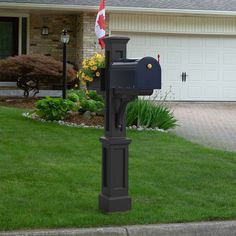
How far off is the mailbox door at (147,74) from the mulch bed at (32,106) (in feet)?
24.4

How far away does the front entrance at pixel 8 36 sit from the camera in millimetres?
20812

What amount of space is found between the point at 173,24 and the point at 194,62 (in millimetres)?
1565

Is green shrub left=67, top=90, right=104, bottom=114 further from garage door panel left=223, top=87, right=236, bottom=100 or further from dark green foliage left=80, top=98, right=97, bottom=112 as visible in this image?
garage door panel left=223, top=87, right=236, bottom=100

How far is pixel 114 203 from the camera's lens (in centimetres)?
675

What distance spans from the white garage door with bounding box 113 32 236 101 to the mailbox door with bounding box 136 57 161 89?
15.0 meters

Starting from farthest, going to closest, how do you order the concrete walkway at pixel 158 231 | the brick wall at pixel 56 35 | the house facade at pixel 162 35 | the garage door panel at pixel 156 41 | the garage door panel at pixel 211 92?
the garage door panel at pixel 211 92, the garage door panel at pixel 156 41, the brick wall at pixel 56 35, the house facade at pixel 162 35, the concrete walkway at pixel 158 231

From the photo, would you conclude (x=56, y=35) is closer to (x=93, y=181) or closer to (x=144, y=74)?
(x=93, y=181)

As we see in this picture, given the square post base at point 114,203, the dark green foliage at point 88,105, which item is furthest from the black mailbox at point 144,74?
the dark green foliage at point 88,105

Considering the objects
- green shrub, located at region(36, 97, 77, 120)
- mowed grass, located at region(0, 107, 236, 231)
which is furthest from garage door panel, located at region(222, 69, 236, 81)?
mowed grass, located at region(0, 107, 236, 231)

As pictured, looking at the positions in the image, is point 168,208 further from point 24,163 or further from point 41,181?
point 24,163

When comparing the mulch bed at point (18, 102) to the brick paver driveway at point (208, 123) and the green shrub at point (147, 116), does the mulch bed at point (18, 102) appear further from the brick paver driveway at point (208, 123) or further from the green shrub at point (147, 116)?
the green shrub at point (147, 116)

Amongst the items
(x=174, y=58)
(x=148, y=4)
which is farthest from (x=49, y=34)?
(x=174, y=58)

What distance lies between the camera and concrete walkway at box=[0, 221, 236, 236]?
6.04 m

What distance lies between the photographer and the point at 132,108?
534 inches
